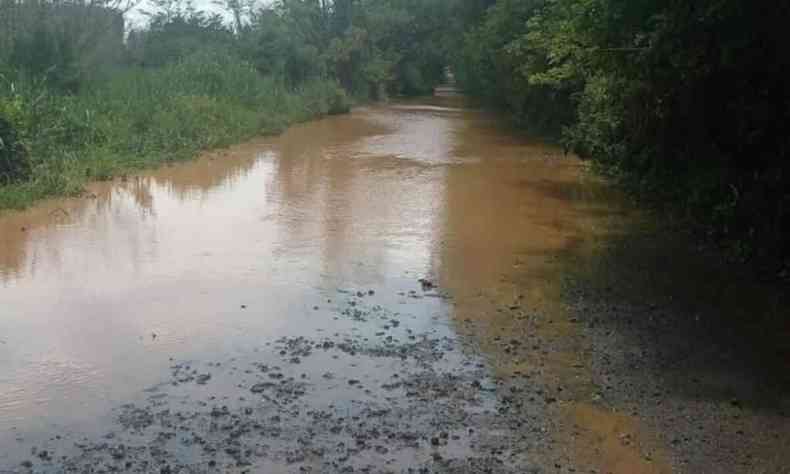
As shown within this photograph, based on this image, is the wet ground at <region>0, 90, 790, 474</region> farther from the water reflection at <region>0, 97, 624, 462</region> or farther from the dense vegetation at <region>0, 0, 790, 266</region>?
the dense vegetation at <region>0, 0, 790, 266</region>

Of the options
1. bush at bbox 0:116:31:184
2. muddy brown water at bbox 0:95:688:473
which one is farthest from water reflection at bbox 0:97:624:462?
bush at bbox 0:116:31:184

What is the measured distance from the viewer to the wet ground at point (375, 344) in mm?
5426

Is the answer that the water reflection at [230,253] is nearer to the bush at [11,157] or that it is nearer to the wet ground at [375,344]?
the wet ground at [375,344]

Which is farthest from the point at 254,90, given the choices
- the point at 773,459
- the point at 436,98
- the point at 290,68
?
the point at 773,459

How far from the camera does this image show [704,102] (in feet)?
27.0

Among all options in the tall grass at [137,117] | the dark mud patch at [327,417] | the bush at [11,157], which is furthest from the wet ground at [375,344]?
the tall grass at [137,117]

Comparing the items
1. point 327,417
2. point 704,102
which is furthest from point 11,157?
point 704,102

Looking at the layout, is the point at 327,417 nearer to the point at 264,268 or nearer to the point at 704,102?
the point at 264,268

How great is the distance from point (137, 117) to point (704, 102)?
1587 cm

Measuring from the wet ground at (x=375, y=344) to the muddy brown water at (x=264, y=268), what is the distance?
0.12 ft

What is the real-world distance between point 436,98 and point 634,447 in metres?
45.3

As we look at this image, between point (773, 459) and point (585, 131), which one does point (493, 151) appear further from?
point (773, 459)

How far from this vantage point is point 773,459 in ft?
17.1

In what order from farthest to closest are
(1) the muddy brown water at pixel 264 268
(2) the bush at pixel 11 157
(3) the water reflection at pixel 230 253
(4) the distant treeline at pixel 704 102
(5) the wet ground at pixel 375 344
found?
(2) the bush at pixel 11 157 < (4) the distant treeline at pixel 704 102 < (3) the water reflection at pixel 230 253 < (1) the muddy brown water at pixel 264 268 < (5) the wet ground at pixel 375 344
